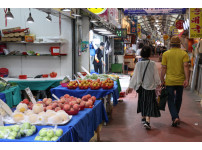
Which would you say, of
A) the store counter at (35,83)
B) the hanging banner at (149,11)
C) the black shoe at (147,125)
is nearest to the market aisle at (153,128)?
the black shoe at (147,125)

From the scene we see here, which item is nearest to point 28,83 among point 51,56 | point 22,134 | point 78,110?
point 51,56

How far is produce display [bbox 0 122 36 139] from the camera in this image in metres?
2.63

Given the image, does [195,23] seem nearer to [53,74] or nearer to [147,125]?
[147,125]

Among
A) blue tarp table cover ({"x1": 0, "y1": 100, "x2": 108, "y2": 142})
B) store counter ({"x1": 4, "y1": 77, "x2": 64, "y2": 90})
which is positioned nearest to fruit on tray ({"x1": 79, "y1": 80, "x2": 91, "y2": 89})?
blue tarp table cover ({"x1": 0, "y1": 100, "x2": 108, "y2": 142})

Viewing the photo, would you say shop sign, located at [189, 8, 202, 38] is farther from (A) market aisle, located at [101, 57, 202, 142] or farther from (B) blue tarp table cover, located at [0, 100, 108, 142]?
(B) blue tarp table cover, located at [0, 100, 108, 142]

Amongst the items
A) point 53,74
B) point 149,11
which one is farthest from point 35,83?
point 149,11

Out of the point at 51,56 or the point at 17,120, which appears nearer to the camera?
the point at 17,120

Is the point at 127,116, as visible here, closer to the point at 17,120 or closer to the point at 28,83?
the point at 28,83

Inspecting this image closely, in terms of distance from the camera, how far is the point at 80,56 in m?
9.55

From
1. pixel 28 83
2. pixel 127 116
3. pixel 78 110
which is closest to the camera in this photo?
pixel 78 110

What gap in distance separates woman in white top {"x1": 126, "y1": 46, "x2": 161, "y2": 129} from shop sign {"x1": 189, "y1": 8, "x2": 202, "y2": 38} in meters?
3.50

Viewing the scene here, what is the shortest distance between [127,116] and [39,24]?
15.4 feet

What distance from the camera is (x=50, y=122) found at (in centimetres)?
318

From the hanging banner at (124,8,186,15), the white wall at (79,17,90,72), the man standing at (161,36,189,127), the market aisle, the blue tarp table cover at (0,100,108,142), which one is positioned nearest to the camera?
the blue tarp table cover at (0,100,108,142)
